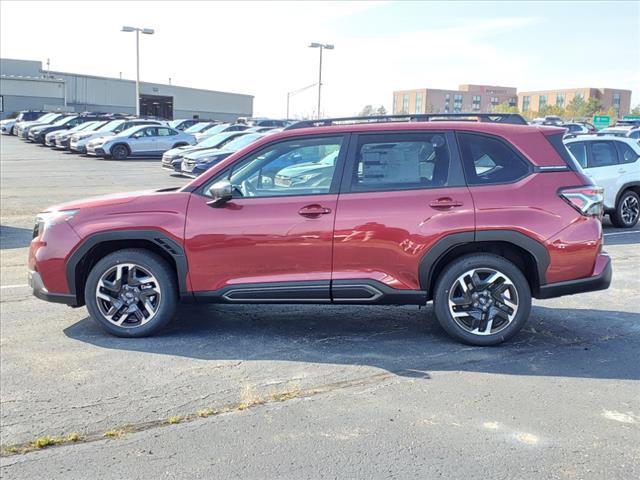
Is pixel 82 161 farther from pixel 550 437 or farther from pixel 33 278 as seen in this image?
pixel 550 437

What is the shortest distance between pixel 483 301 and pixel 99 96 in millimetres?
82634

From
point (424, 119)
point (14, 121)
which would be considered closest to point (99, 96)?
point (14, 121)

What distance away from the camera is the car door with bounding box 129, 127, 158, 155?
2961cm

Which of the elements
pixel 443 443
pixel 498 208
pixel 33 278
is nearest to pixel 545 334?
pixel 498 208

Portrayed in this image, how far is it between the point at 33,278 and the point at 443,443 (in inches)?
151

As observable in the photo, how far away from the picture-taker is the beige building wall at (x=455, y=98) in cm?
9681

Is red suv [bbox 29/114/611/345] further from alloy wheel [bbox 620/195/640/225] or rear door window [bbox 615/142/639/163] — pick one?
rear door window [bbox 615/142/639/163]

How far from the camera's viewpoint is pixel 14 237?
443 inches

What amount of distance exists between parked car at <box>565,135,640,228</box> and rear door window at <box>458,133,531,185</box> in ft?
23.4

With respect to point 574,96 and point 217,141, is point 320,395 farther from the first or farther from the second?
point 574,96

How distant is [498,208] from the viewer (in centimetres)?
540

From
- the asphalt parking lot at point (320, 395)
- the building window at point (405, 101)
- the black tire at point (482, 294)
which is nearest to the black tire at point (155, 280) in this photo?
the asphalt parking lot at point (320, 395)

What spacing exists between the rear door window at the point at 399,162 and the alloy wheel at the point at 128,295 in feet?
6.23

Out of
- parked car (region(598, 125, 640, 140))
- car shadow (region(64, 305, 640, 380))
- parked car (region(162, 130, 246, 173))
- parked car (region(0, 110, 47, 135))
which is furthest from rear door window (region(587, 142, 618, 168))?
parked car (region(0, 110, 47, 135))
